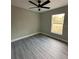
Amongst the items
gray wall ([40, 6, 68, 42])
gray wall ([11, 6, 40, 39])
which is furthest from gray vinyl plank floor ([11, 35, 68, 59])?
gray wall ([11, 6, 40, 39])

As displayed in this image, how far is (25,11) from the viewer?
23.9ft

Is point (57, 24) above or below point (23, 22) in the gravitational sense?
below

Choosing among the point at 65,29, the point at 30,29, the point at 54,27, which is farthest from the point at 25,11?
the point at 65,29

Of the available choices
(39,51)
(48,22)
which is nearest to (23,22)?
(48,22)

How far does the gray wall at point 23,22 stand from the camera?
6.08 m

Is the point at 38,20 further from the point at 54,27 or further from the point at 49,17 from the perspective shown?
the point at 54,27

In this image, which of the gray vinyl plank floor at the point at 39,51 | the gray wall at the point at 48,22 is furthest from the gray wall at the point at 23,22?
the gray vinyl plank floor at the point at 39,51

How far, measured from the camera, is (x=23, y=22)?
7102mm

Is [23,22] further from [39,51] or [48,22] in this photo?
[39,51]

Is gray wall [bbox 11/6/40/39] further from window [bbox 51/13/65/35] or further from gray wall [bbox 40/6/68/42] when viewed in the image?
window [bbox 51/13/65/35]

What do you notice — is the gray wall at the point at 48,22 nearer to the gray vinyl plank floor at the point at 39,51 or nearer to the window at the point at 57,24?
the window at the point at 57,24

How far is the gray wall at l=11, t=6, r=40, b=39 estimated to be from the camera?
19.9 feet

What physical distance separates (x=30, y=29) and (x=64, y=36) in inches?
141

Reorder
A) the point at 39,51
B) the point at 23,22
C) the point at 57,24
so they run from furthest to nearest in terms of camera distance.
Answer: the point at 23,22
the point at 57,24
the point at 39,51
